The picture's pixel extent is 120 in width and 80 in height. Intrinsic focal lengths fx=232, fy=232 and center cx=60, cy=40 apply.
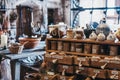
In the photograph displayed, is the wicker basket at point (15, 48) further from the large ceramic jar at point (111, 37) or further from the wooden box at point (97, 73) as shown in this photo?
the large ceramic jar at point (111, 37)

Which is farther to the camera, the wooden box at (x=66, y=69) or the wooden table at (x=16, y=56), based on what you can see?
the wooden table at (x=16, y=56)

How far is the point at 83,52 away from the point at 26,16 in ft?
7.34

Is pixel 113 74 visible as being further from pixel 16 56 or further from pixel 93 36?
pixel 16 56

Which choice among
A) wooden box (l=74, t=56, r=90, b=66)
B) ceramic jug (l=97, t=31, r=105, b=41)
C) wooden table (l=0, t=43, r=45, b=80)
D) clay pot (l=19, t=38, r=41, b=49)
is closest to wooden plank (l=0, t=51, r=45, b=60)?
wooden table (l=0, t=43, r=45, b=80)

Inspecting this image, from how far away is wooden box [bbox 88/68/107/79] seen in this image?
222cm

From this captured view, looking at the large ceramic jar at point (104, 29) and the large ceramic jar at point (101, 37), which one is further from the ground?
the large ceramic jar at point (104, 29)

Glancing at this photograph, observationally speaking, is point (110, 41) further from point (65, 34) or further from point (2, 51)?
point (2, 51)

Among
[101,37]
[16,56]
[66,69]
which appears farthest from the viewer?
[16,56]

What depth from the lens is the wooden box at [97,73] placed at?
2.22m

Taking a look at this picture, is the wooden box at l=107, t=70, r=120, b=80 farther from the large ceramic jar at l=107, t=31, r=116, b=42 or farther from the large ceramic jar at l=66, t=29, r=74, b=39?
the large ceramic jar at l=66, t=29, r=74, b=39

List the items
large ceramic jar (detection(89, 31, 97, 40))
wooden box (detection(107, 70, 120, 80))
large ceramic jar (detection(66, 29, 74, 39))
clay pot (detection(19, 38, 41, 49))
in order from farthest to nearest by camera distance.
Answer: clay pot (detection(19, 38, 41, 49))
large ceramic jar (detection(66, 29, 74, 39))
large ceramic jar (detection(89, 31, 97, 40))
wooden box (detection(107, 70, 120, 80))

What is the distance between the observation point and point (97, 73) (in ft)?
7.43

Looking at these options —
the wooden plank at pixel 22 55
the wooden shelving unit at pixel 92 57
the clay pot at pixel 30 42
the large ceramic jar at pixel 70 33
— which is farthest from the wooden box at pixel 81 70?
the clay pot at pixel 30 42

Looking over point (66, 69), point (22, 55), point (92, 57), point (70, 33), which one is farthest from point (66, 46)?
point (22, 55)
